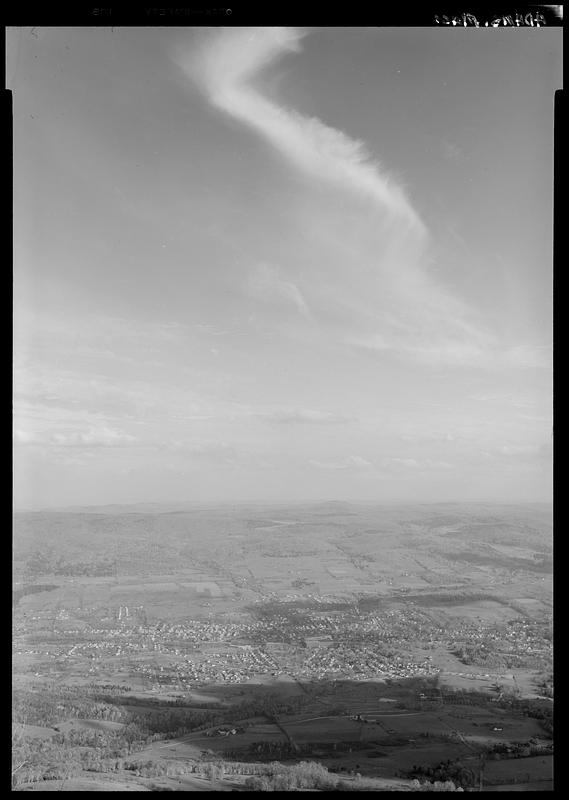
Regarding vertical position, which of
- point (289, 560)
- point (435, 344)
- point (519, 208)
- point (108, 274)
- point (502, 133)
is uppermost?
point (502, 133)

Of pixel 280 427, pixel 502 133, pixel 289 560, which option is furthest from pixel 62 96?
pixel 289 560

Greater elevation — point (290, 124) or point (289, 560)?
point (290, 124)

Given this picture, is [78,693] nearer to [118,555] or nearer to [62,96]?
[118,555]

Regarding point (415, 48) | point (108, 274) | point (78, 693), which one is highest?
point (415, 48)

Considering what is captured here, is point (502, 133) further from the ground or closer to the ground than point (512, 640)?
further from the ground
